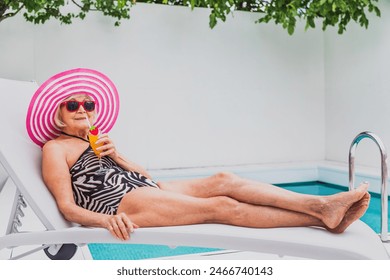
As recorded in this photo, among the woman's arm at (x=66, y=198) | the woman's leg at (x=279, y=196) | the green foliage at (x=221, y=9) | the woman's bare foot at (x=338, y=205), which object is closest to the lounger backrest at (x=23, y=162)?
the woman's arm at (x=66, y=198)

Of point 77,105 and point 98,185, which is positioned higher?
point 77,105

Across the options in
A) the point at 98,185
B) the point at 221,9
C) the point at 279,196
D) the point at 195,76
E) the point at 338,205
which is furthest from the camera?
the point at 195,76

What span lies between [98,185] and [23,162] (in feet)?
1.19

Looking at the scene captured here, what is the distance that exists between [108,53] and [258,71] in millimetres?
2503

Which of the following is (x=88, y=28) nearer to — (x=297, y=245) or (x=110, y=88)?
(x=110, y=88)

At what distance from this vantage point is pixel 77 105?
235cm

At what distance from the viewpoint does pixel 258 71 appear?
755 centimetres

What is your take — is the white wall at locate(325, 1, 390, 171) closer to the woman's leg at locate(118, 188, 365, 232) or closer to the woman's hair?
the woman's leg at locate(118, 188, 365, 232)

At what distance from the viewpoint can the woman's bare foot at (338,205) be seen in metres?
1.80

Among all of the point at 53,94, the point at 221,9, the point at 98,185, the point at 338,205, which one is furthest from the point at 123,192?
the point at 221,9

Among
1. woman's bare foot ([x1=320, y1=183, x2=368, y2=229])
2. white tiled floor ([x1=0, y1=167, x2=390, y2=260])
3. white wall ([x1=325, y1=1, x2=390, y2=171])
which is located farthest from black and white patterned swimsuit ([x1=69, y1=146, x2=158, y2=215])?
white wall ([x1=325, y1=1, x2=390, y2=171])

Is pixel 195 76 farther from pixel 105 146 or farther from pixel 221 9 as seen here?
pixel 105 146

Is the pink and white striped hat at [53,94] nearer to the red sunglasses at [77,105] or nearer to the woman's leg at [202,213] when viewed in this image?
the red sunglasses at [77,105]

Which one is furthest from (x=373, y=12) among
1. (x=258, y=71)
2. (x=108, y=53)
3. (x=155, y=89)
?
(x=108, y=53)
